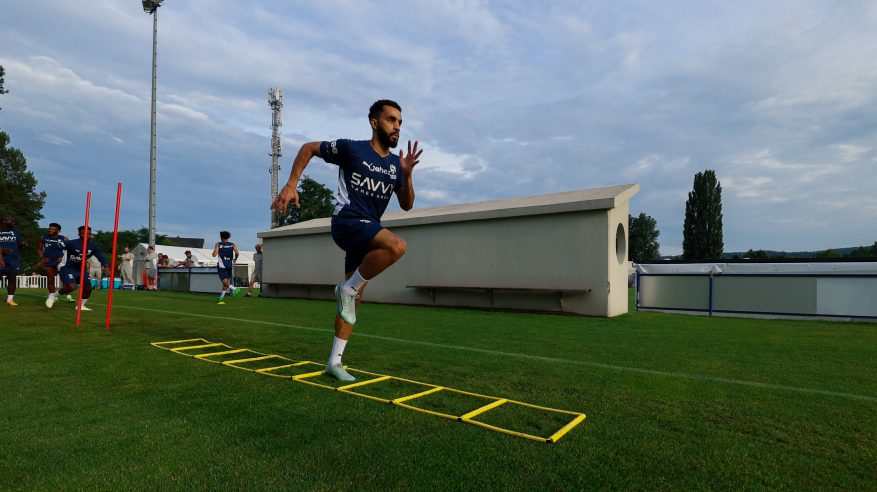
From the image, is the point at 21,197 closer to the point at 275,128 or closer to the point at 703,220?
the point at 275,128

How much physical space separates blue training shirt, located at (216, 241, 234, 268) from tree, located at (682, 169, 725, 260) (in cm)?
5844

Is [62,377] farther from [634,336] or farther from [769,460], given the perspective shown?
[634,336]

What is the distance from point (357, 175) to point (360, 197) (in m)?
0.20

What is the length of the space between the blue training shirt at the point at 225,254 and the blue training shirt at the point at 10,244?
15.7 ft

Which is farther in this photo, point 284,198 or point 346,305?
point 346,305

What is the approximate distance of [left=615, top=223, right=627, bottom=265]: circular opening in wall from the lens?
38.9 ft

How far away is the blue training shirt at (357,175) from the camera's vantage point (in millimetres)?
4227

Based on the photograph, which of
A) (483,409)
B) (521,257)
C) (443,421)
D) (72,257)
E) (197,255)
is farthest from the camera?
(197,255)

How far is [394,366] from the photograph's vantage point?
189 inches

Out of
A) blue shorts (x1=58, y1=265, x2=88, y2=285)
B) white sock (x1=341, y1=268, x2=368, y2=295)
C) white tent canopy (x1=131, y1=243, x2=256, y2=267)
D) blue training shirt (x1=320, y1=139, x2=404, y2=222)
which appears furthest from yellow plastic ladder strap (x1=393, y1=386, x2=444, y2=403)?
white tent canopy (x1=131, y1=243, x2=256, y2=267)

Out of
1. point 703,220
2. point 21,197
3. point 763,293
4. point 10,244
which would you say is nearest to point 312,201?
point 21,197

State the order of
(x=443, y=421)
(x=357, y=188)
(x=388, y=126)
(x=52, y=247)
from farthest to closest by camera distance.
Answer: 1. (x=52, y=247)
2. (x=388, y=126)
3. (x=357, y=188)
4. (x=443, y=421)

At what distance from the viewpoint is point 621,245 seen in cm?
1199

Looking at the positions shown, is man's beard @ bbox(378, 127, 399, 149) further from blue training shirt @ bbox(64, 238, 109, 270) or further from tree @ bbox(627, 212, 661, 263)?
tree @ bbox(627, 212, 661, 263)
